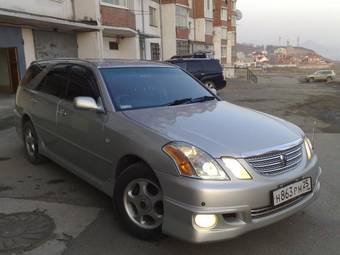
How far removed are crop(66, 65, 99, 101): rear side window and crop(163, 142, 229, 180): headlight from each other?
4.95 feet

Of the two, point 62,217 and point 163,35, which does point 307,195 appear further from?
point 163,35

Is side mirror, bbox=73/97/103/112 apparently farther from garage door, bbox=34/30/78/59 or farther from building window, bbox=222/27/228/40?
building window, bbox=222/27/228/40

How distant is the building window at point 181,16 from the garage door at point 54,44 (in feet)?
57.4

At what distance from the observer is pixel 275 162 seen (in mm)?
3277

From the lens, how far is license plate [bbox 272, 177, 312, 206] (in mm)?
3193

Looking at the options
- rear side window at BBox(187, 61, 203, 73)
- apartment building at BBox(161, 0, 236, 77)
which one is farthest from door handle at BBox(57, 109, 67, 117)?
apartment building at BBox(161, 0, 236, 77)

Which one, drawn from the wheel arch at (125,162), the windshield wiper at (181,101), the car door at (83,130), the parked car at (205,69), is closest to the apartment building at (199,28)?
the parked car at (205,69)

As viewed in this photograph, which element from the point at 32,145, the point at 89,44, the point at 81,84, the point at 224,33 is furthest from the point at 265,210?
the point at 224,33

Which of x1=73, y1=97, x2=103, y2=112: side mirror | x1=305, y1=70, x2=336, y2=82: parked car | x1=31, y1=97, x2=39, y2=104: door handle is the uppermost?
x1=73, y1=97, x2=103, y2=112: side mirror

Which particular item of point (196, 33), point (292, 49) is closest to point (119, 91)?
point (196, 33)

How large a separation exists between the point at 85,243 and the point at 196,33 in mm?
43064

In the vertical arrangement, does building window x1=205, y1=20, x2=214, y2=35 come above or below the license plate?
above

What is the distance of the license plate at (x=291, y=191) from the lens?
3193mm

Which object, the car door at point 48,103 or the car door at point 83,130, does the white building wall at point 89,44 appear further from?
the car door at point 83,130
